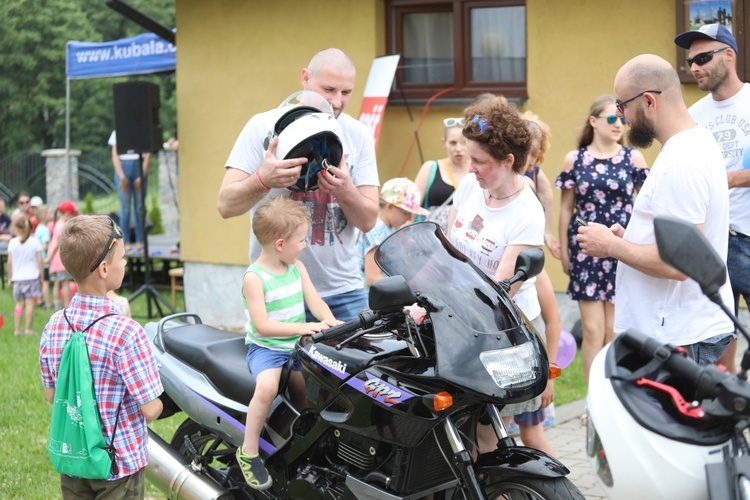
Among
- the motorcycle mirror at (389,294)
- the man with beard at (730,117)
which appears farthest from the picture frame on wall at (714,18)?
the motorcycle mirror at (389,294)

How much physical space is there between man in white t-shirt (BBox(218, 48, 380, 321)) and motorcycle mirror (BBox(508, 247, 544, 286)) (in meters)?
1.00

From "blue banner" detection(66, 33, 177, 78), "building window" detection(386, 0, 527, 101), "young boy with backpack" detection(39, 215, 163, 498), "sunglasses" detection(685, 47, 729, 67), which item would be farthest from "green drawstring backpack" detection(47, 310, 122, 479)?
"blue banner" detection(66, 33, 177, 78)

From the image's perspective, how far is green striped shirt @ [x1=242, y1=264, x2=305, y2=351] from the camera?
4.29m

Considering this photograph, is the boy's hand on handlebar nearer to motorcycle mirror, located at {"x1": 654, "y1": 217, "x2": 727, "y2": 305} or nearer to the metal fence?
motorcycle mirror, located at {"x1": 654, "y1": 217, "x2": 727, "y2": 305}

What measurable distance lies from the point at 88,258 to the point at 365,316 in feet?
3.53

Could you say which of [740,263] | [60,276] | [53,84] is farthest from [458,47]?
[53,84]

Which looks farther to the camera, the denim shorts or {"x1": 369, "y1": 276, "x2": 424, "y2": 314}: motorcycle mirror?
the denim shorts

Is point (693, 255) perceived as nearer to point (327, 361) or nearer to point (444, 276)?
point (444, 276)

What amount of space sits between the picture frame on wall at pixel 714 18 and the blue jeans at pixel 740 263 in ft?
11.4

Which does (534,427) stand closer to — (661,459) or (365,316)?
(365,316)

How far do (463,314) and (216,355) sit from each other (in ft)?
4.73

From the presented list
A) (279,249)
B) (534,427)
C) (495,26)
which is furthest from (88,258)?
(495,26)

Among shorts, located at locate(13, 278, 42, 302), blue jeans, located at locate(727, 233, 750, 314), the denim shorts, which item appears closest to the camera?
the denim shorts

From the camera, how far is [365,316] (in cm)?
351
